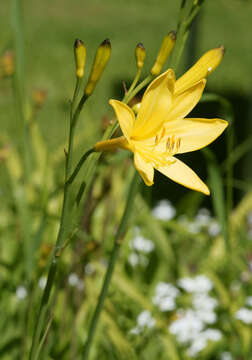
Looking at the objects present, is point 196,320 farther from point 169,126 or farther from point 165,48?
point 165,48

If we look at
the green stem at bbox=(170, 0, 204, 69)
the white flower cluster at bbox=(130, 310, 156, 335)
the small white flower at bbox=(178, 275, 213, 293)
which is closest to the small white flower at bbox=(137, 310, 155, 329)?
the white flower cluster at bbox=(130, 310, 156, 335)

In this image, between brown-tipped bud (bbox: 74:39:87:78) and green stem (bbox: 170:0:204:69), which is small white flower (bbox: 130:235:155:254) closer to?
green stem (bbox: 170:0:204:69)

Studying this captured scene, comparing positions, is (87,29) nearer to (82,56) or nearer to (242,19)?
(242,19)

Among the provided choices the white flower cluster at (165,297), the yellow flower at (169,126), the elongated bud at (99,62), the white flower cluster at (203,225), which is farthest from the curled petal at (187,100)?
the white flower cluster at (203,225)

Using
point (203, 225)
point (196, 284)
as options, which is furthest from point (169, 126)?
point (203, 225)

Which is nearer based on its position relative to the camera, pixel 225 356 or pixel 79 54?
pixel 79 54

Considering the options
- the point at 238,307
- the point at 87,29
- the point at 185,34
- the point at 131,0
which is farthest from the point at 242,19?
the point at 185,34
